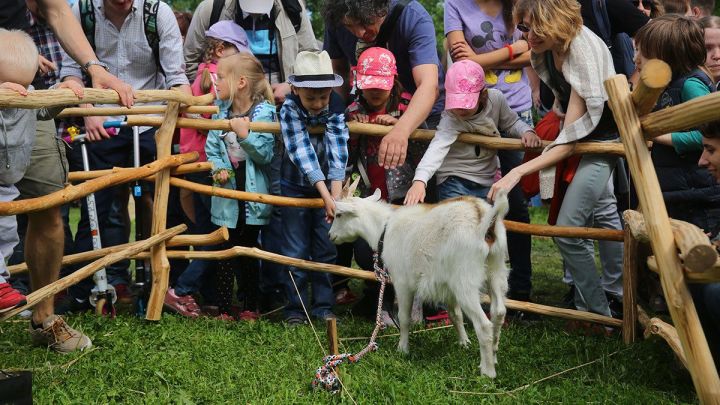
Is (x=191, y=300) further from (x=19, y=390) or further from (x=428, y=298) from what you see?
(x=19, y=390)

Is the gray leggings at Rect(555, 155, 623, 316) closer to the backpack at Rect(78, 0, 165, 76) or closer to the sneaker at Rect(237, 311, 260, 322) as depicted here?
the sneaker at Rect(237, 311, 260, 322)

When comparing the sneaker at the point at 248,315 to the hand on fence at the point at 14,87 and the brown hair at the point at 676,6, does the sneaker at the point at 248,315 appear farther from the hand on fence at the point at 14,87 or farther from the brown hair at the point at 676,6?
the brown hair at the point at 676,6

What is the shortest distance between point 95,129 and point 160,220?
1125 millimetres

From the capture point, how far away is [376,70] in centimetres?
579

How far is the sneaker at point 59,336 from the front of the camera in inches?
208


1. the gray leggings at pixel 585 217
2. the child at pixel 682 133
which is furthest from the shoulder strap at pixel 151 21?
the child at pixel 682 133

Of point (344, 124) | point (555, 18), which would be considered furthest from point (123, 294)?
point (555, 18)

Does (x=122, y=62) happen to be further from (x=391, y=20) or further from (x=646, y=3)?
(x=646, y=3)

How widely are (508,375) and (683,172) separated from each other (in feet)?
5.73

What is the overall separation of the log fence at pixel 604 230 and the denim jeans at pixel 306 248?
0.20 meters

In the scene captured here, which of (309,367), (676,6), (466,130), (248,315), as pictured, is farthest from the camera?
(676,6)

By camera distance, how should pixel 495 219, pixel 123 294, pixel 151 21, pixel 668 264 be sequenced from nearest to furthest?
1. pixel 668 264
2. pixel 495 219
3. pixel 151 21
4. pixel 123 294

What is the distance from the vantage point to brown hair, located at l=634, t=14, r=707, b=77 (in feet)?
16.9

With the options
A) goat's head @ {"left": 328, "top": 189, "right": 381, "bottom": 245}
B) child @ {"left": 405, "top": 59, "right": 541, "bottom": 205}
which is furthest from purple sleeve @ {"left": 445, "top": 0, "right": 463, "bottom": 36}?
goat's head @ {"left": 328, "top": 189, "right": 381, "bottom": 245}
